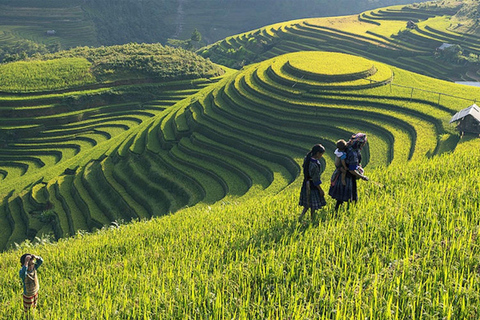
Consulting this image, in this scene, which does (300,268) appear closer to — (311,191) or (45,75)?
(311,191)

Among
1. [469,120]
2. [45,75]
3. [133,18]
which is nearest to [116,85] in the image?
[45,75]

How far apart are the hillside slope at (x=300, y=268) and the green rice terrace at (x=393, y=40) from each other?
230 feet

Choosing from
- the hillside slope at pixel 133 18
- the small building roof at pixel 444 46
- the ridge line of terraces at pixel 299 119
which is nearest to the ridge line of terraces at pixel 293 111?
the ridge line of terraces at pixel 299 119

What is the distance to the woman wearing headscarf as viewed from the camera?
10.1 metres

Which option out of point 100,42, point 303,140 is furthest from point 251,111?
point 100,42

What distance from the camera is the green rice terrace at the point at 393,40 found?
70.9m

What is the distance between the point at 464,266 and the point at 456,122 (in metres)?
24.3

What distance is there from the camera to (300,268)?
732 cm

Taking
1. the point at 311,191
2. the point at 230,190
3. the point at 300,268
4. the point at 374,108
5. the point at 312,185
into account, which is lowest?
the point at 230,190

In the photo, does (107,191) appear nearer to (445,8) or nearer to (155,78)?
(155,78)

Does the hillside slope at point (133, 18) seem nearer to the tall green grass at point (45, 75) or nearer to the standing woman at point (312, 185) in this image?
the tall green grass at point (45, 75)

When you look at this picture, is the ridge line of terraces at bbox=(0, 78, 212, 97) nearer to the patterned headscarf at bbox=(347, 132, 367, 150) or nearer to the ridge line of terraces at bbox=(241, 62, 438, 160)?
the ridge line of terraces at bbox=(241, 62, 438, 160)

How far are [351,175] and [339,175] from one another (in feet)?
1.08

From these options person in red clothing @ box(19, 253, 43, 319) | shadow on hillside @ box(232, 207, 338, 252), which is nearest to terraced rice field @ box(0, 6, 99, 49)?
person in red clothing @ box(19, 253, 43, 319)
